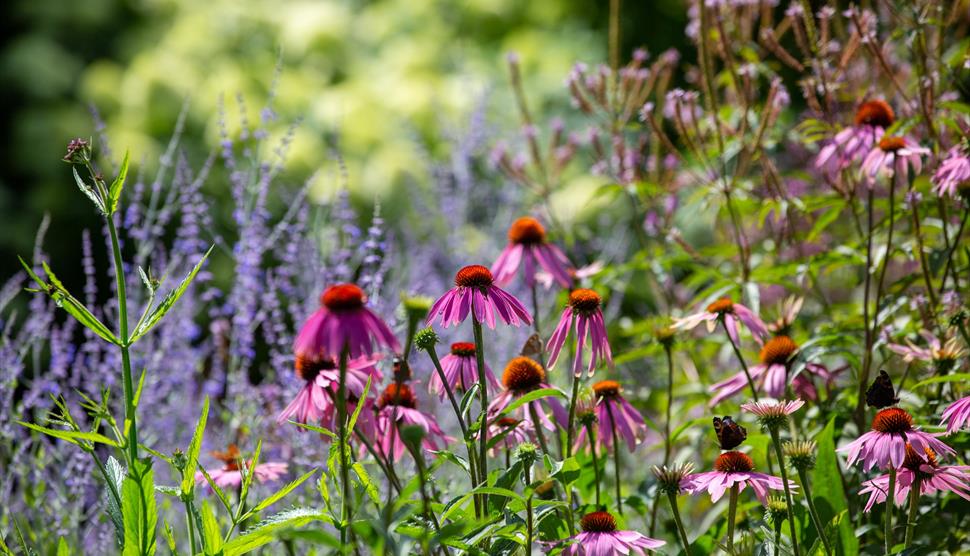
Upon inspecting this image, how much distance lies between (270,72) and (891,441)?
14.4 ft

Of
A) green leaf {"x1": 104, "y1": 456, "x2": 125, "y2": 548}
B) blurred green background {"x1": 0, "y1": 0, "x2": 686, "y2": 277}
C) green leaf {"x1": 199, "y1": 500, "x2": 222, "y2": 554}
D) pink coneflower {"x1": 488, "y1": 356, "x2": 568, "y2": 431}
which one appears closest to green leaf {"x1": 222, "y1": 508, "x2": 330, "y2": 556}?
green leaf {"x1": 199, "y1": 500, "x2": 222, "y2": 554}

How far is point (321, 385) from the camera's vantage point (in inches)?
49.7

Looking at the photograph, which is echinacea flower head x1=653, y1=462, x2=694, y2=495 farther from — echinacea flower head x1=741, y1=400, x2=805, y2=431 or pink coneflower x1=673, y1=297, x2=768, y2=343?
pink coneflower x1=673, y1=297, x2=768, y2=343

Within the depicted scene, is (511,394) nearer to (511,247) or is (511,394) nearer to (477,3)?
(511,247)

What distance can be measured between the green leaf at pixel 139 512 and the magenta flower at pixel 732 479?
689mm

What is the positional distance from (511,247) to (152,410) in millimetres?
975

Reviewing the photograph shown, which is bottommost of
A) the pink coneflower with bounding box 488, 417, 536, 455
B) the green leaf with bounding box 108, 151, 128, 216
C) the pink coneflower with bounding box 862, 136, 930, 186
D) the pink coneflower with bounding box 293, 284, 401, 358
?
the pink coneflower with bounding box 488, 417, 536, 455

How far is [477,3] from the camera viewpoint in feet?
16.4

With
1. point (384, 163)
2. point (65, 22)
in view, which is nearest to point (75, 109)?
point (65, 22)

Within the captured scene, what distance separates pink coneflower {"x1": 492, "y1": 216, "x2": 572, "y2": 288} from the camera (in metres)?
1.69

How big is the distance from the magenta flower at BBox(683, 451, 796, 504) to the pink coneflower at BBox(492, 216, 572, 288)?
55 centimetres

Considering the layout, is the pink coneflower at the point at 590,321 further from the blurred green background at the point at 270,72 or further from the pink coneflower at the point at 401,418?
the blurred green background at the point at 270,72

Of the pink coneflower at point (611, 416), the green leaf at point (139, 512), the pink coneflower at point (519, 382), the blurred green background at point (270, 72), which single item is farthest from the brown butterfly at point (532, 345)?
the blurred green background at point (270, 72)

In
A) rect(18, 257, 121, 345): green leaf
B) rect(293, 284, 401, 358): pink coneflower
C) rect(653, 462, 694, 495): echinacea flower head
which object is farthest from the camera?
rect(653, 462, 694, 495): echinacea flower head
